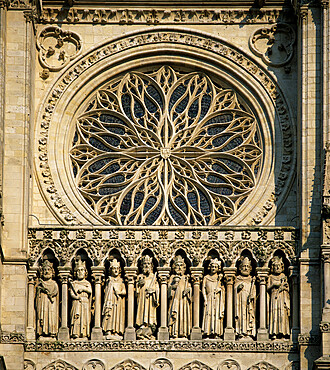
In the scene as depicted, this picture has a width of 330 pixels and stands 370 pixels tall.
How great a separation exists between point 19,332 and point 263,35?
9.21 m

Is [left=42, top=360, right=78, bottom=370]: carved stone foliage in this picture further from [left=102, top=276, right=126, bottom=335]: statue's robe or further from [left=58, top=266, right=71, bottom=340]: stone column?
[left=102, top=276, right=126, bottom=335]: statue's robe

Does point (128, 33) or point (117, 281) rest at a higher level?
point (128, 33)

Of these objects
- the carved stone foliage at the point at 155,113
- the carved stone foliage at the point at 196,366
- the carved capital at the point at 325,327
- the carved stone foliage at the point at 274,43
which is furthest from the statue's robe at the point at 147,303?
the carved stone foliage at the point at 274,43

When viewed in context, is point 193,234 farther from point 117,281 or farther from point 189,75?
point 189,75

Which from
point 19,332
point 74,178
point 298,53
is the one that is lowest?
point 19,332

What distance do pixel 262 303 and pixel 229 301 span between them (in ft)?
2.34

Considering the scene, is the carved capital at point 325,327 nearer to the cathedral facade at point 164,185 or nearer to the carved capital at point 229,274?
the cathedral facade at point 164,185

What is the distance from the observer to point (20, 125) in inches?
1569

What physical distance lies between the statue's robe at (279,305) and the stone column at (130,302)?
9.67 feet

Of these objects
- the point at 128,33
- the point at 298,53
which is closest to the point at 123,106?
the point at 128,33

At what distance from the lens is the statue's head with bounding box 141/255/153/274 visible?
128 ft

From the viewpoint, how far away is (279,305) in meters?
38.8

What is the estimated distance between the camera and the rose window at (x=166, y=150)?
133ft

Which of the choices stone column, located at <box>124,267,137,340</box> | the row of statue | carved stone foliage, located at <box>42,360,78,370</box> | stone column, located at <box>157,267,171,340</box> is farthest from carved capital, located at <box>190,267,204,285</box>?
carved stone foliage, located at <box>42,360,78,370</box>
